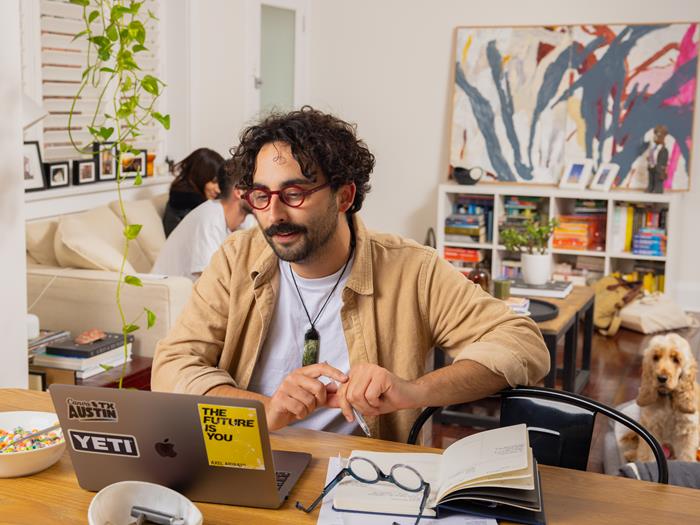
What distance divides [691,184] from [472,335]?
16.7ft

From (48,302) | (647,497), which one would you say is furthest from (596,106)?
(647,497)

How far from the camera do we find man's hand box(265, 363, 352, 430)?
161cm

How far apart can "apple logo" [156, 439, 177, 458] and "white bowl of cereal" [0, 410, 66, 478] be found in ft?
0.80

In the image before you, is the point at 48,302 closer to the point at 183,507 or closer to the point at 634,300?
the point at 183,507

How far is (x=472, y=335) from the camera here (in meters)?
1.93

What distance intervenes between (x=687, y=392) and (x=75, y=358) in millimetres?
2281

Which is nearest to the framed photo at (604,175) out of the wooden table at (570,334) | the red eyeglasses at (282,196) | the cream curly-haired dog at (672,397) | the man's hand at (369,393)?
the wooden table at (570,334)

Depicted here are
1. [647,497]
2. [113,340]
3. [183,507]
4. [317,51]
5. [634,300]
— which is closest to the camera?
[183,507]

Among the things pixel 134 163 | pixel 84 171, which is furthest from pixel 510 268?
pixel 84 171

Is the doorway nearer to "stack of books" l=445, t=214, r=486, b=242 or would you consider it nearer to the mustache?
"stack of books" l=445, t=214, r=486, b=242

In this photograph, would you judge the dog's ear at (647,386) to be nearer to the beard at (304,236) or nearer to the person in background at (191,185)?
the beard at (304,236)

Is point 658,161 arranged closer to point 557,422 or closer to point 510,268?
point 510,268

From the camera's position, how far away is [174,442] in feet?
4.60

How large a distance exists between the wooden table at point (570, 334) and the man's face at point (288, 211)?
202cm
